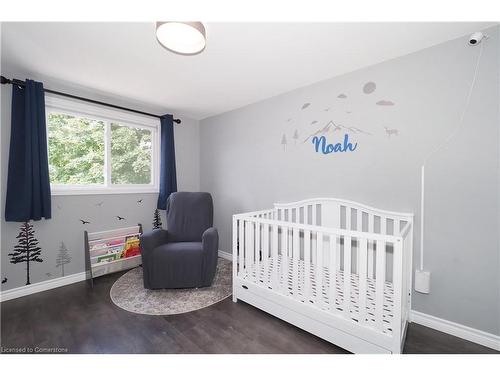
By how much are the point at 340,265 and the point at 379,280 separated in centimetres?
94

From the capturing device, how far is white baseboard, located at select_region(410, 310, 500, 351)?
1535 mm

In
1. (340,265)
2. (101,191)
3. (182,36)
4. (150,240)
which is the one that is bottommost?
(340,265)

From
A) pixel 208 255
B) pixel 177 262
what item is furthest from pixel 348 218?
pixel 177 262

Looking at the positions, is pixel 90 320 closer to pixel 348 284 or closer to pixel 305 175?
pixel 348 284

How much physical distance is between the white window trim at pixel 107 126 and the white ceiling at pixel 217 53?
0.89 feet

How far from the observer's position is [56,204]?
8.09 feet

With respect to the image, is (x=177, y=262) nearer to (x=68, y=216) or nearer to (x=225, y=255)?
(x=225, y=255)

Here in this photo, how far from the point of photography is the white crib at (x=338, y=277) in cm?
135

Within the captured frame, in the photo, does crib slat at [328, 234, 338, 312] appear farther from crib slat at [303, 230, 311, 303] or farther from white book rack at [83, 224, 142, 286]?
white book rack at [83, 224, 142, 286]

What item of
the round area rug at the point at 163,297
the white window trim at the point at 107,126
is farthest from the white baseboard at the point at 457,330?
the white window trim at the point at 107,126

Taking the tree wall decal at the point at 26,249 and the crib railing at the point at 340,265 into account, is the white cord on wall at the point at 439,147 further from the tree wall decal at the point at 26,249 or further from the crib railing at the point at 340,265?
the tree wall decal at the point at 26,249

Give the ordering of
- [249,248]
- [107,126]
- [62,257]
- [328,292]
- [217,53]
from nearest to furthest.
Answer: [328,292] → [217,53] → [249,248] → [62,257] → [107,126]

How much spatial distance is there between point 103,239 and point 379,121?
3.31 meters

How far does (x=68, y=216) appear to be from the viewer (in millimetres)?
2551
